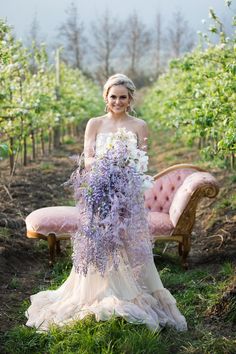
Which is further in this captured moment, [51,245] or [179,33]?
[179,33]

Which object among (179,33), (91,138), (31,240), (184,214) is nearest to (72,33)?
(179,33)

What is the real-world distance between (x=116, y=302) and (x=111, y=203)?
2.19ft

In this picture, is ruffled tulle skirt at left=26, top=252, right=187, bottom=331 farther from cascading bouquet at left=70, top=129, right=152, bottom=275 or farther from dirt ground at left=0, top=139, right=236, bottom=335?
dirt ground at left=0, top=139, right=236, bottom=335

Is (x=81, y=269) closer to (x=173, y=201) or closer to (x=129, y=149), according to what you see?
(x=129, y=149)

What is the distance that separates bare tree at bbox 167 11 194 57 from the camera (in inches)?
2490

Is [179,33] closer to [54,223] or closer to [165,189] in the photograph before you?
[165,189]

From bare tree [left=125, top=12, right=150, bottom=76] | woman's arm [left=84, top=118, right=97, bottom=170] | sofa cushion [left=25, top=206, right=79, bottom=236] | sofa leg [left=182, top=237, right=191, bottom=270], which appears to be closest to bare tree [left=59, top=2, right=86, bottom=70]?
bare tree [left=125, top=12, right=150, bottom=76]

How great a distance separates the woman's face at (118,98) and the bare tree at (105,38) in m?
45.5

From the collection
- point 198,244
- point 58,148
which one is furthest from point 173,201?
point 58,148

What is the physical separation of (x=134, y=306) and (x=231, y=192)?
423 cm

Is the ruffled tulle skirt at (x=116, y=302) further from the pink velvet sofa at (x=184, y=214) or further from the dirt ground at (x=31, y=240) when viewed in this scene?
the pink velvet sofa at (x=184, y=214)

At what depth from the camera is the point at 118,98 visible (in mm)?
4406

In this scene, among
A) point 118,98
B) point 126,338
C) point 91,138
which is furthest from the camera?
point 91,138

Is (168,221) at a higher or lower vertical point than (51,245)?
higher
